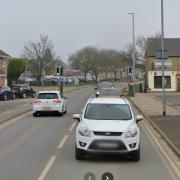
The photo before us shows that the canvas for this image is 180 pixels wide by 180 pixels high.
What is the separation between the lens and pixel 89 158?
14.8 meters

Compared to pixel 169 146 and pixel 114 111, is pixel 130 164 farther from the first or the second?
pixel 169 146

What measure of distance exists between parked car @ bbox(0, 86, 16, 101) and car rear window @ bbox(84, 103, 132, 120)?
41730mm

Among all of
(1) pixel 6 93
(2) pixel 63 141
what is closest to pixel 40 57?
(1) pixel 6 93

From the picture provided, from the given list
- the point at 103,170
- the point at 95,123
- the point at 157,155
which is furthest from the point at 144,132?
the point at 103,170

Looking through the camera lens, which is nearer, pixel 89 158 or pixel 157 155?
pixel 89 158

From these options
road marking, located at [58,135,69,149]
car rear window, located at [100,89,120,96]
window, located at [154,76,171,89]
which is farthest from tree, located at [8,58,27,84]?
road marking, located at [58,135,69,149]

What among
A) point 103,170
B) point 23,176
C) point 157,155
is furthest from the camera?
point 157,155

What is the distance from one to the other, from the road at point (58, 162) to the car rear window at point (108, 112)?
106cm

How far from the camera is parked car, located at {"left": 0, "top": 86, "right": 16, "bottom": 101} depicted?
5655cm

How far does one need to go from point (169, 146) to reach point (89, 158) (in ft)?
12.8

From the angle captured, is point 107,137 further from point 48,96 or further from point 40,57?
point 40,57

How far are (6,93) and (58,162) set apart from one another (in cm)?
4381

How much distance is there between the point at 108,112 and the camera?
50.4 feet

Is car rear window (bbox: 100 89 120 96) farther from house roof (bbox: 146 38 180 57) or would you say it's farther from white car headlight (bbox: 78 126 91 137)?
house roof (bbox: 146 38 180 57)
